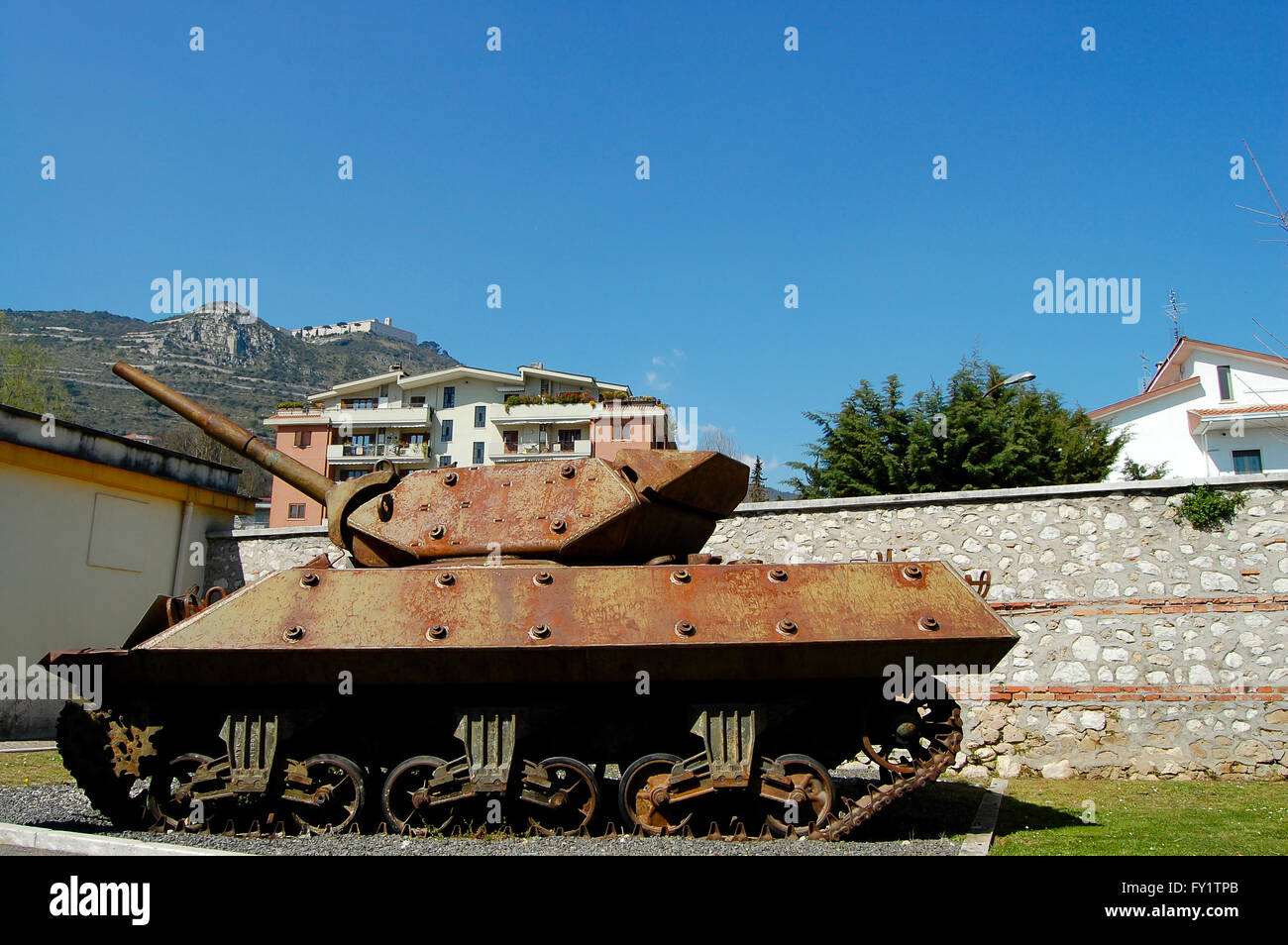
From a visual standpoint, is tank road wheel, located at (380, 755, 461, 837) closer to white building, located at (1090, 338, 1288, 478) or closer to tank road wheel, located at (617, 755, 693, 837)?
tank road wheel, located at (617, 755, 693, 837)

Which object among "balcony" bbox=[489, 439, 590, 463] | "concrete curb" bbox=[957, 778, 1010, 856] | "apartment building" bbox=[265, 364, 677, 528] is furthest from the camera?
"apartment building" bbox=[265, 364, 677, 528]

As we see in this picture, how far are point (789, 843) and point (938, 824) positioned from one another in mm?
2087

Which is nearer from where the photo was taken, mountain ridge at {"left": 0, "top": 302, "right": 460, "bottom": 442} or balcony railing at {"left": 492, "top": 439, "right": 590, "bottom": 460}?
balcony railing at {"left": 492, "top": 439, "right": 590, "bottom": 460}

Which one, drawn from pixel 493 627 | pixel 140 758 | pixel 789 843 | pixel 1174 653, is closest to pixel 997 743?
pixel 1174 653

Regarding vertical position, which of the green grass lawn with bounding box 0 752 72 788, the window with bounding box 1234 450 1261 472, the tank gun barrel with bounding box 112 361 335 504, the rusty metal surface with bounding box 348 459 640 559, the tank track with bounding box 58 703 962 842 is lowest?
the green grass lawn with bounding box 0 752 72 788

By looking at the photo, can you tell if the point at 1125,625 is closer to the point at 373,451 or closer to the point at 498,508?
the point at 498,508

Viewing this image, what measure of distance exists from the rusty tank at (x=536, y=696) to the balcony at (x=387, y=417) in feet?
145

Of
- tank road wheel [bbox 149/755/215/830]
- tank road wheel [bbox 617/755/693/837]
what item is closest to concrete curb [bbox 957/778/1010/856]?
tank road wheel [bbox 617/755/693/837]

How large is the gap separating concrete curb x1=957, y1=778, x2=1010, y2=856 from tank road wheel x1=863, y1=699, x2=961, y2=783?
71 centimetres

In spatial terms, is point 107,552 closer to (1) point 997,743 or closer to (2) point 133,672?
(2) point 133,672

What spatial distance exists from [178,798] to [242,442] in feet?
13.4

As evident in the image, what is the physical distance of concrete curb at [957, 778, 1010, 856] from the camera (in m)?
7.45

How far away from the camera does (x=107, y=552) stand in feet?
56.6

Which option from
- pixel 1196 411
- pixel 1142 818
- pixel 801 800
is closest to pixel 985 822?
pixel 1142 818
